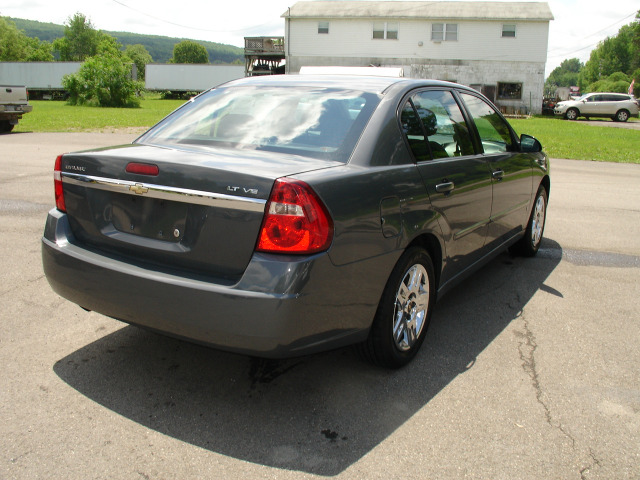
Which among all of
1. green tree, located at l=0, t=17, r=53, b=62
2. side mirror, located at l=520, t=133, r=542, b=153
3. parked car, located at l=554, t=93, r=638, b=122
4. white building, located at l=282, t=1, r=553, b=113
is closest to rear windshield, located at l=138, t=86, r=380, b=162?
side mirror, located at l=520, t=133, r=542, b=153

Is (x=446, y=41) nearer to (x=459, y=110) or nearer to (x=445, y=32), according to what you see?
(x=445, y=32)

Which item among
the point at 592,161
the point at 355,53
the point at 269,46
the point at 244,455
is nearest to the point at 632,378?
the point at 244,455

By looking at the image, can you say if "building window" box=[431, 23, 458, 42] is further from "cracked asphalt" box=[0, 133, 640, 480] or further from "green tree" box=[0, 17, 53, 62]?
"green tree" box=[0, 17, 53, 62]

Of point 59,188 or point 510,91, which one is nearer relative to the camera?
point 59,188

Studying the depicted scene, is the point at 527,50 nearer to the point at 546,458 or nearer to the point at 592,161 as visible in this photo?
the point at 592,161

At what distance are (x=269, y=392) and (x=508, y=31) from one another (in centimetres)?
4096

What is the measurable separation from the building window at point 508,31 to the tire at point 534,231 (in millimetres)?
36995

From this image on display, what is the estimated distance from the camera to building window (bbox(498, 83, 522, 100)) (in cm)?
3972

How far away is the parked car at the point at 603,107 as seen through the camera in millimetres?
36906

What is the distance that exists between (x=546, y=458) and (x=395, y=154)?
1689mm

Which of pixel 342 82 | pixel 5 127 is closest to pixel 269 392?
pixel 342 82

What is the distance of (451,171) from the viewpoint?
3768 millimetres

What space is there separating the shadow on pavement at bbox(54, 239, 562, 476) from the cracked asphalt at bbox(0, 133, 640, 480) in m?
0.01

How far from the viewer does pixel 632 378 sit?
343cm
